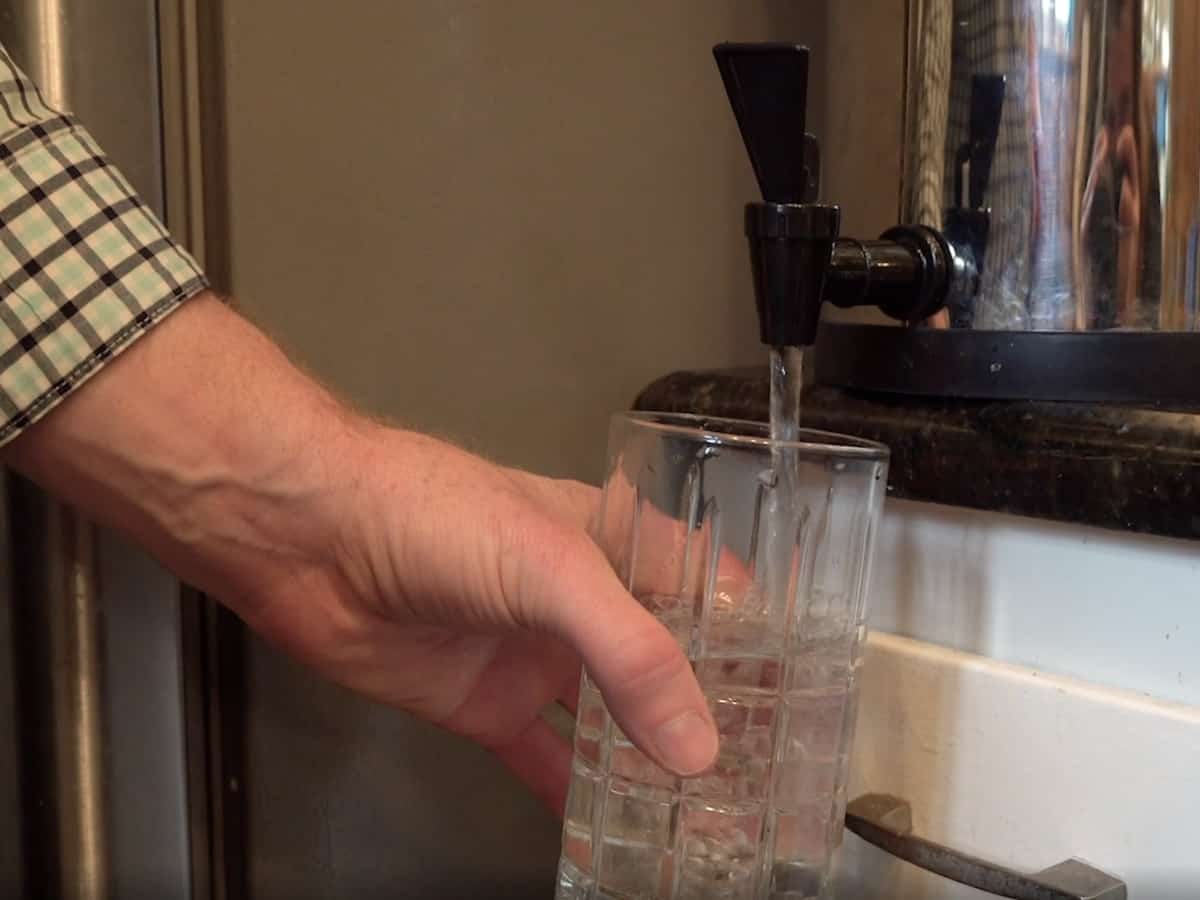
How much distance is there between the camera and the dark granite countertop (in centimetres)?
44

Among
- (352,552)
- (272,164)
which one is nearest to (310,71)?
(272,164)

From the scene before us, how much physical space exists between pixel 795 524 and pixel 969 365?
5.1 inches

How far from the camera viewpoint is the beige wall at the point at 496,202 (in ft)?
1.79

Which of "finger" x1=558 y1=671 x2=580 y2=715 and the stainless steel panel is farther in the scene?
"finger" x1=558 y1=671 x2=580 y2=715

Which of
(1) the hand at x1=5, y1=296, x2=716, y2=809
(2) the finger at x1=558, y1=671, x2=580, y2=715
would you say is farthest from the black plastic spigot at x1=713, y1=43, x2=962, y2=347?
(2) the finger at x1=558, y1=671, x2=580, y2=715

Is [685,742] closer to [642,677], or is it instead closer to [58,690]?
[642,677]

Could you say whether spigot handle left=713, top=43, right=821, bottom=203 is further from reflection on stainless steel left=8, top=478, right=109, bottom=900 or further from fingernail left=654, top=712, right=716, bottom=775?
reflection on stainless steel left=8, top=478, right=109, bottom=900

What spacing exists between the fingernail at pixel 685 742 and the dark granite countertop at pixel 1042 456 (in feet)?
0.52

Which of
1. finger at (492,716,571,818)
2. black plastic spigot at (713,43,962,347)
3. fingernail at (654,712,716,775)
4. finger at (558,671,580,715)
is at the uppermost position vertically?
black plastic spigot at (713,43,962,347)

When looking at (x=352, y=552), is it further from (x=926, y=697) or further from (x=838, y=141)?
(x=838, y=141)

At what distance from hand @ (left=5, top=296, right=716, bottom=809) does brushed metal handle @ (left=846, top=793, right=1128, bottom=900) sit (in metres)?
0.12

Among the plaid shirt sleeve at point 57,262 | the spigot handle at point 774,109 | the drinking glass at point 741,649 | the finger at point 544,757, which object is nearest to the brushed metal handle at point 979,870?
the drinking glass at point 741,649

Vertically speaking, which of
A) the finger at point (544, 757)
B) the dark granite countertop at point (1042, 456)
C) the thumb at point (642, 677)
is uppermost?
the dark granite countertop at point (1042, 456)

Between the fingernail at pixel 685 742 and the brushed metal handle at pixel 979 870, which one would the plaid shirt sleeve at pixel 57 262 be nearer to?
the fingernail at pixel 685 742
